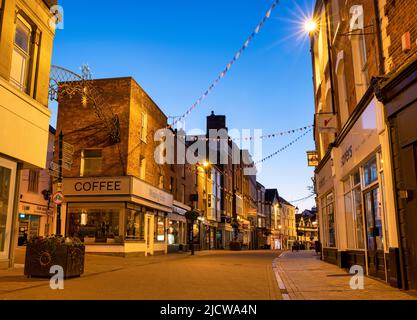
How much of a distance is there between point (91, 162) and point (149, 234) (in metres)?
6.32

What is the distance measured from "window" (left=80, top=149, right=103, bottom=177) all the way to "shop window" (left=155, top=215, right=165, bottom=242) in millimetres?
6643

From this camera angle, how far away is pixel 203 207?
42.8 meters

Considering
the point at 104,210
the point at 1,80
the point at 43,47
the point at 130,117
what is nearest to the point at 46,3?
the point at 43,47

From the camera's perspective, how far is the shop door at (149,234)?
2721 cm

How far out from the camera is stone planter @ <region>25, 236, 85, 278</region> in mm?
10953

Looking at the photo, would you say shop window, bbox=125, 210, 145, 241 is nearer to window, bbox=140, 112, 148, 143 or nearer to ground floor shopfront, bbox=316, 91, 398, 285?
window, bbox=140, 112, 148, 143

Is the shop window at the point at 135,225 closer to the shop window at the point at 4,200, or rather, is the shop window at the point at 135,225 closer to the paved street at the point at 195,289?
the shop window at the point at 4,200

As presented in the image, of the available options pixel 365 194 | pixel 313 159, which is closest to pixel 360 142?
pixel 365 194

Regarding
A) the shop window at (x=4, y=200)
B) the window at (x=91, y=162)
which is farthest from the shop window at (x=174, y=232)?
the shop window at (x=4, y=200)

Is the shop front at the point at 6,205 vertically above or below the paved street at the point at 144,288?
above

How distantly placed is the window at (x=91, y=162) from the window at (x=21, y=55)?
418 inches

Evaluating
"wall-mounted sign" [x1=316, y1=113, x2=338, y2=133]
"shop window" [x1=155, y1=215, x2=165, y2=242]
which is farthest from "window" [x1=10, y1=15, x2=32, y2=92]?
"shop window" [x1=155, y1=215, x2=165, y2=242]
